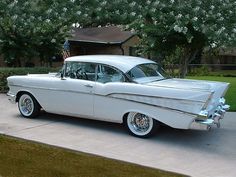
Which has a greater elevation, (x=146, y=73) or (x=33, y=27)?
(x=33, y=27)

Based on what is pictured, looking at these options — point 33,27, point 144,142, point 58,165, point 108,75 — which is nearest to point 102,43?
point 33,27

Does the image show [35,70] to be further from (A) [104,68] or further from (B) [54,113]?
(A) [104,68]

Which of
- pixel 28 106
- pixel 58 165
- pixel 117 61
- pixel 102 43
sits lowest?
pixel 58 165

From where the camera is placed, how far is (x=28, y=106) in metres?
9.59

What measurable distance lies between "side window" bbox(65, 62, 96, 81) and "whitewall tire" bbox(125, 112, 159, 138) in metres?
1.16

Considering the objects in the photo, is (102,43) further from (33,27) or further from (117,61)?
(117,61)

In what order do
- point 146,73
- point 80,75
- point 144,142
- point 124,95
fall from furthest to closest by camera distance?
1. point 80,75
2. point 146,73
3. point 124,95
4. point 144,142

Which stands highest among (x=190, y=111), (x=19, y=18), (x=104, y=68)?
(x=19, y=18)

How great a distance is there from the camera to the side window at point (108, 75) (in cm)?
831

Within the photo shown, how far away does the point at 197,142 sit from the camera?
786 centimetres

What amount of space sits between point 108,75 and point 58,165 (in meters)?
2.75

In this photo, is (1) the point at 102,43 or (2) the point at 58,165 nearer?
(2) the point at 58,165

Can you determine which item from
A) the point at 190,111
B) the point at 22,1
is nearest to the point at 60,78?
the point at 190,111

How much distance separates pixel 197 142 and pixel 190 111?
0.88 meters
